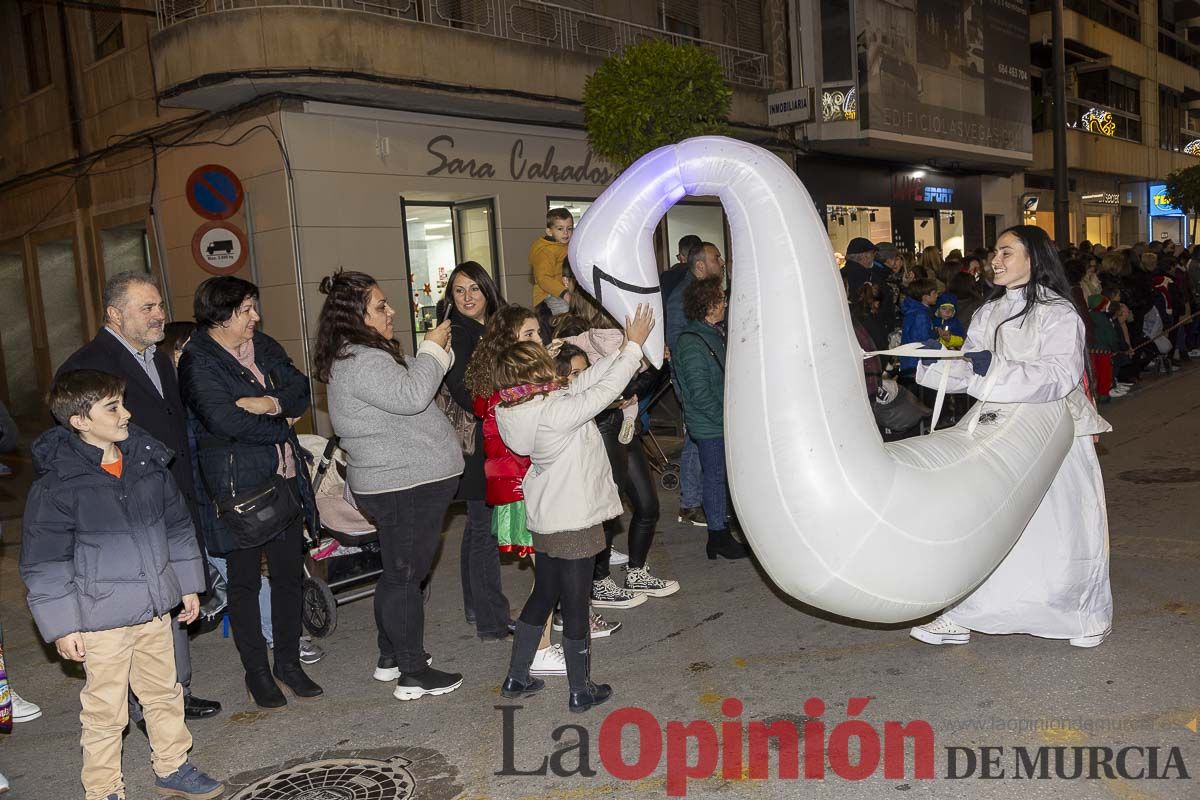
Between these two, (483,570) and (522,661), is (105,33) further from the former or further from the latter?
(522,661)

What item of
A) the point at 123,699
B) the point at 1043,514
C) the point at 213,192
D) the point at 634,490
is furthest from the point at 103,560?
the point at 213,192

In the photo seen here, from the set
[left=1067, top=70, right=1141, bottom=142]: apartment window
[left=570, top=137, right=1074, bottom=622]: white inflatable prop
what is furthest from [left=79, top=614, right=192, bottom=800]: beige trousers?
[left=1067, top=70, right=1141, bottom=142]: apartment window

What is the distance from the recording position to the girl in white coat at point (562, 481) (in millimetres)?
3816

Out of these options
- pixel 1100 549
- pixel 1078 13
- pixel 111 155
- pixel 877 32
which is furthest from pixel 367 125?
pixel 1078 13

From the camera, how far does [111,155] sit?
12.8 m

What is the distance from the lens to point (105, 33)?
12539 millimetres

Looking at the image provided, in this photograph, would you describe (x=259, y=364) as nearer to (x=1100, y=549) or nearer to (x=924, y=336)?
(x=1100, y=549)

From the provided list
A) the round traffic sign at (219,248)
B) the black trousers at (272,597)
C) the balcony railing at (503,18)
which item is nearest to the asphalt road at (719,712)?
the black trousers at (272,597)

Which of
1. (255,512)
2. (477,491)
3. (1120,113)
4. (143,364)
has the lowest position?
(477,491)

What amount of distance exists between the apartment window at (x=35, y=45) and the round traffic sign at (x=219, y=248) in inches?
299

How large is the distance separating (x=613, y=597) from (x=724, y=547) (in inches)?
42.1

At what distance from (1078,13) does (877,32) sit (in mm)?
12975

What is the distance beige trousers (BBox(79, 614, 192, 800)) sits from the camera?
3.24 m

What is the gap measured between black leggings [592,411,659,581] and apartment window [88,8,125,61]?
403 inches
